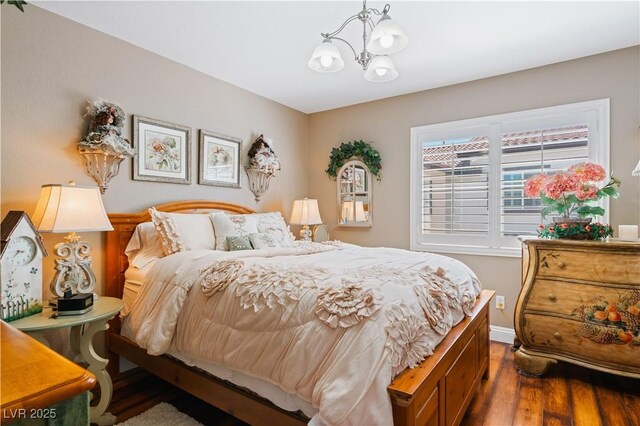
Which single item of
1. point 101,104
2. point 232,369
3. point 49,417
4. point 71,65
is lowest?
point 232,369

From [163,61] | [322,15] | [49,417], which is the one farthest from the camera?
[163,61]

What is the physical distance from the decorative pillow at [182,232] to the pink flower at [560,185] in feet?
8.60

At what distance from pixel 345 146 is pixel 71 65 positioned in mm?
2741

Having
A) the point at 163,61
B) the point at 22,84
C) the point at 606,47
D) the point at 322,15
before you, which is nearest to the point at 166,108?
the point at 163,61

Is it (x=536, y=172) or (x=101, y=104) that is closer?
(x=101, y=104)

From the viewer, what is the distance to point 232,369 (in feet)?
5.29

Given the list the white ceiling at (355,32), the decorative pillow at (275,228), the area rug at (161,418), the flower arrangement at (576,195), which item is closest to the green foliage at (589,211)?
the flower arrangement at (576,195)

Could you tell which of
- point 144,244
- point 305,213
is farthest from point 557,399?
Result: point 144,244

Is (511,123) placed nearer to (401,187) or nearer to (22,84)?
(401,187)

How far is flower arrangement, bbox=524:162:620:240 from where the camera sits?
2.40m

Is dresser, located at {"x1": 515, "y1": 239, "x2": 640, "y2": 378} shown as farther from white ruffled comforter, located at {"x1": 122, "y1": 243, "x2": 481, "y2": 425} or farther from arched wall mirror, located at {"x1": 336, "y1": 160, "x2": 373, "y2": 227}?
arched wall mirror, located at {"x1": 336, "y1": 160, "x2": 373, "y2": 227}

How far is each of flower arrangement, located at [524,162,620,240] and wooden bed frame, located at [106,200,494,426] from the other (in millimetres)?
785

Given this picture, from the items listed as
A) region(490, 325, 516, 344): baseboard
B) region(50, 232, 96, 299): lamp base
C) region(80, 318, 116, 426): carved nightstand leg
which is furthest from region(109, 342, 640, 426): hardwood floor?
region(50, 232, 96, 299): lamp base

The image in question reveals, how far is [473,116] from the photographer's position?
341 centimetres
